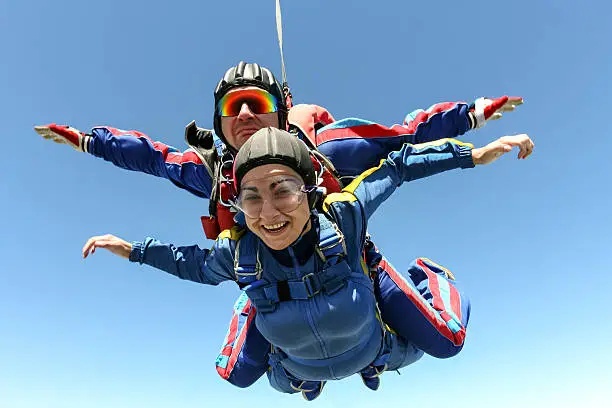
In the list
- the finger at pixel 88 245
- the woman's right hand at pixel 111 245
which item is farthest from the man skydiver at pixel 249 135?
the finger at pixel 88 245

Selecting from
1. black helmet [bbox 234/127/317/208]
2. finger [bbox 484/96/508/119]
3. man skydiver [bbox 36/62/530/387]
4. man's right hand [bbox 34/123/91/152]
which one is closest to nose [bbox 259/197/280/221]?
black helmet [bbox 234/127/317/208]

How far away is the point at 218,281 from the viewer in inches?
119

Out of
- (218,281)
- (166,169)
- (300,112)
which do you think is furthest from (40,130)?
(300,112)

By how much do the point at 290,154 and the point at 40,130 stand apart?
2.04 metres

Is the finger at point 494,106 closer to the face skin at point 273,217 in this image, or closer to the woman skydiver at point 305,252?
the woman skydiver at point 305,252

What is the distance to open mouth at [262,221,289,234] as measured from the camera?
7.91ft

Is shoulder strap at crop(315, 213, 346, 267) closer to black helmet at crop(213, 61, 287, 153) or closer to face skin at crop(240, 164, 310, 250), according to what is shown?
face skin at crop(240, 164, 310, 250)

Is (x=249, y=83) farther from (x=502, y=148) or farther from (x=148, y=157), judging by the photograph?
(x=502, y=148)

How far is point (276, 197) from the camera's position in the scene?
242 cm

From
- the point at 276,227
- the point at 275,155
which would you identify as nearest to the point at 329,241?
the point at 276,227

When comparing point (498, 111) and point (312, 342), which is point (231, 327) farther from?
point (498, 111)

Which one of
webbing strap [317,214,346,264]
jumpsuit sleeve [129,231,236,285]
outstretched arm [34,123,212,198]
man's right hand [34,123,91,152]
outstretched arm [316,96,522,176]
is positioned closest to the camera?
webbing strap [317,214,346,264]

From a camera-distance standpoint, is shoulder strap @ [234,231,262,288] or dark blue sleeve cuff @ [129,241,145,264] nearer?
shoulder strap @ [234,231,262,288]

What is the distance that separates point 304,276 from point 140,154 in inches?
72.7
